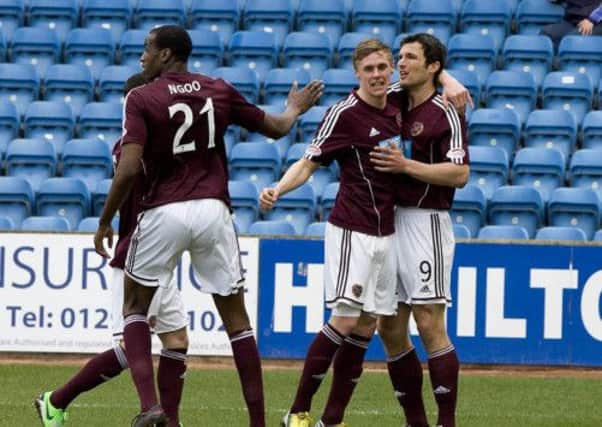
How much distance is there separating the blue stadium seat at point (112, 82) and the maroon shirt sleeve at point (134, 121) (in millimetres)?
7749

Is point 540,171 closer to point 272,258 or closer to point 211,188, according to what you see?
point 272,258

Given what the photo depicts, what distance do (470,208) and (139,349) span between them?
591 cm

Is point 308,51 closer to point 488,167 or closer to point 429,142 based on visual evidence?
point 488,167

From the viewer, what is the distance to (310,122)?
566 inches

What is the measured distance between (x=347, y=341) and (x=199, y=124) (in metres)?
1.50

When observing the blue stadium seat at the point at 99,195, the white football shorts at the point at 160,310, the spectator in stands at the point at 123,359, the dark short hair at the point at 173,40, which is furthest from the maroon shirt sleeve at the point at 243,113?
the blue stadium seat at the point at 99,195

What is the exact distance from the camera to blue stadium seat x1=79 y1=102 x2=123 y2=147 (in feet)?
47.8

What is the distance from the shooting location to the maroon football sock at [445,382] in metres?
7.91

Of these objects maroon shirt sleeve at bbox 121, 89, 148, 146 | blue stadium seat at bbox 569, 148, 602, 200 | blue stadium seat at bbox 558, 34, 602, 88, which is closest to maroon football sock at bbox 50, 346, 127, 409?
maroon shirt sleeve at bbox 121, 89, 148, 146

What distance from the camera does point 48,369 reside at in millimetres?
11484

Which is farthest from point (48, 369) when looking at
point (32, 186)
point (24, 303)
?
point (32, 186)

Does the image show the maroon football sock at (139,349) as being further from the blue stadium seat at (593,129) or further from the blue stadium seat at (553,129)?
the blue stadium seat at (593,129)

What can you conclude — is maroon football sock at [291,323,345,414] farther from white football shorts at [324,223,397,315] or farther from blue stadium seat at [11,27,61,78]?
blue stadium seat at [11,27,61,78]

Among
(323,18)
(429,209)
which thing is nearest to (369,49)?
(429,209)
